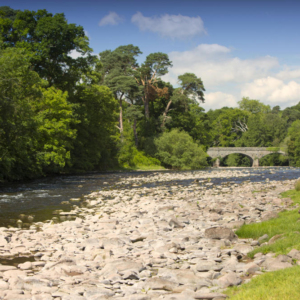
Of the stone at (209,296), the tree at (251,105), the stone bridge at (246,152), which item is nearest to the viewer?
the stone at (209,296)

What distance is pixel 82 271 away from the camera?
23.9ft

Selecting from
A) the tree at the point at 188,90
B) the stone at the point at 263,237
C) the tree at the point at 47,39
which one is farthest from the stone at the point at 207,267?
the tree at the point at 188,90

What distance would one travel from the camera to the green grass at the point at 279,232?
7.75 metres

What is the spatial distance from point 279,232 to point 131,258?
4.00 meters

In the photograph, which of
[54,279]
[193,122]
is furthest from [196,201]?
[193,122]

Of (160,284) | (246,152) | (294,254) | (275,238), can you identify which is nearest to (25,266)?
(160,284)

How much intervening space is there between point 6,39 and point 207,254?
115ft

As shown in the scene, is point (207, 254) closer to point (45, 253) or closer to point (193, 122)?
point (45, 253)

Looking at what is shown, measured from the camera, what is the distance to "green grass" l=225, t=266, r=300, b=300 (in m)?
5.10

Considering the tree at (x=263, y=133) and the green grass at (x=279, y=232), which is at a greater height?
the tree at (x=263, y=133)

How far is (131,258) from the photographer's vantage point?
26.9ft

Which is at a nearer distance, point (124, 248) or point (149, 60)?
point (124, 248)

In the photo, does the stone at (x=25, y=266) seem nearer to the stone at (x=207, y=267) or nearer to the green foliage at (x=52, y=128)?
the stone at (x=207, y=267)

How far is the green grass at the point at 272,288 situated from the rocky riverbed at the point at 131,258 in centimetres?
43
